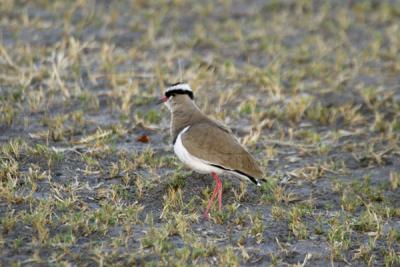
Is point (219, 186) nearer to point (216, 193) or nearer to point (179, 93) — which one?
point (216, 193)

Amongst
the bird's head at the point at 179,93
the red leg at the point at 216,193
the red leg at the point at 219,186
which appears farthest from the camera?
the bird's head at the point at 179,93

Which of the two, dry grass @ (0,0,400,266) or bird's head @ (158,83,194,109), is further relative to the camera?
bird's head @ (158,83,194,109)

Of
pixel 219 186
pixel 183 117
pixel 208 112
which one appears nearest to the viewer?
pixel 219 186

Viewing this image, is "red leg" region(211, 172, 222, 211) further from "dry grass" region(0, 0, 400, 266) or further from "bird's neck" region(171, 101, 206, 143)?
"bird's neck" region(171, 101, 206, 143)

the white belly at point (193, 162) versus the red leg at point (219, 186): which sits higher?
the white belly at point (193, 162)

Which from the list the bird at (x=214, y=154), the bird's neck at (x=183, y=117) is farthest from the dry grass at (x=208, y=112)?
the bird's neck at (x=183, y=117)

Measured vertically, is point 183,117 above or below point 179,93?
below

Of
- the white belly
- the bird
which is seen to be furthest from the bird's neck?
the white belly

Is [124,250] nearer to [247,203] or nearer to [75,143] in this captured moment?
[247,203]

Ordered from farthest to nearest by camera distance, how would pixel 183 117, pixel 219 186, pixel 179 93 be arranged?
1. pixel 179 93
2. pixel 183 117
3. pixel 219 186

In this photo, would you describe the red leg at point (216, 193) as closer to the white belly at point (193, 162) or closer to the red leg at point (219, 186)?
the red leg at point (219, 186)

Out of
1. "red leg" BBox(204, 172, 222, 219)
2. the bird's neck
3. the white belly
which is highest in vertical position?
the bird's neck

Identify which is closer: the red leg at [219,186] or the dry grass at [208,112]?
the dry grass at [208,112]

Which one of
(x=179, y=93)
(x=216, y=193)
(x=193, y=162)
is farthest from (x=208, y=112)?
(x=193, y=162)
